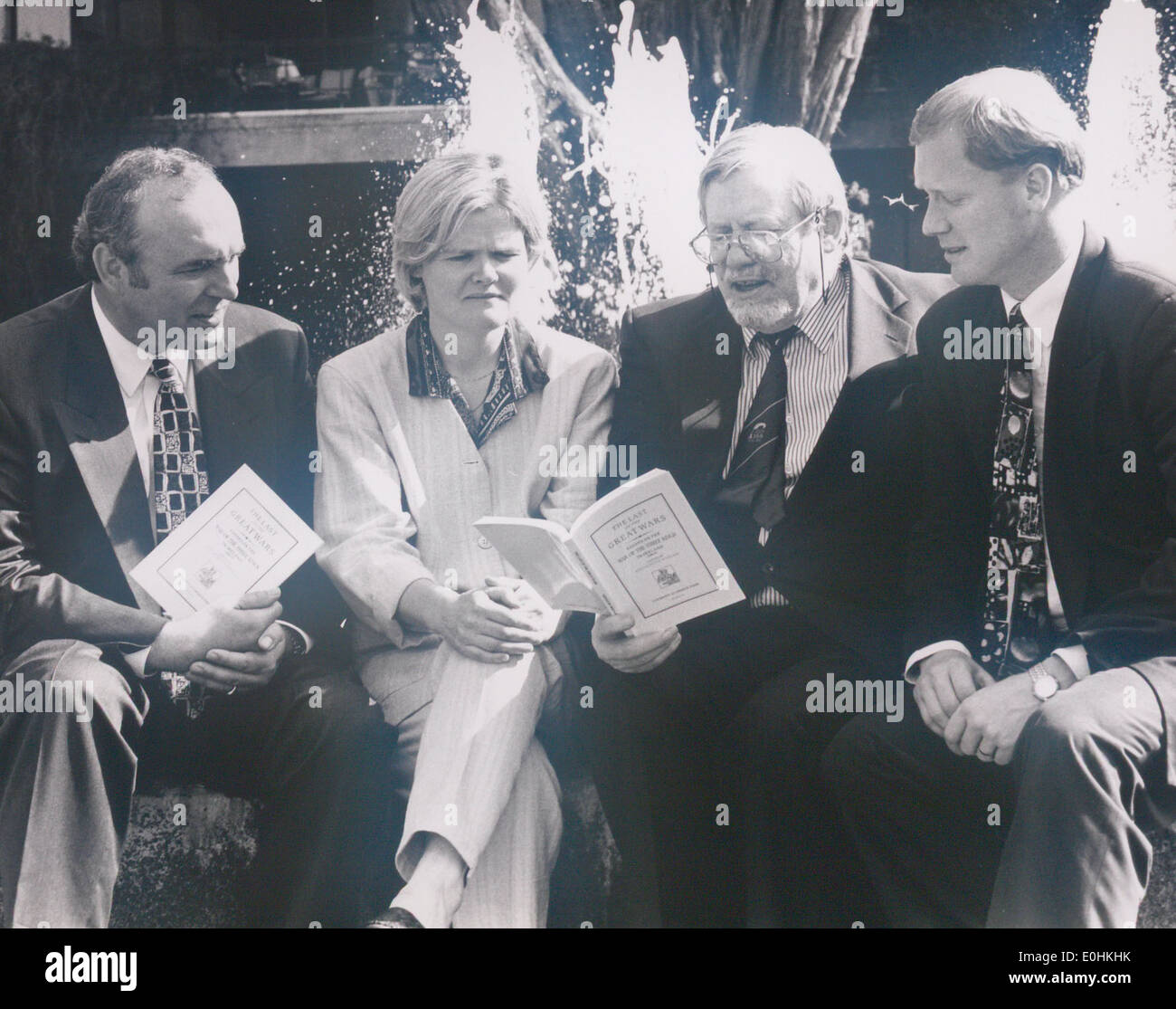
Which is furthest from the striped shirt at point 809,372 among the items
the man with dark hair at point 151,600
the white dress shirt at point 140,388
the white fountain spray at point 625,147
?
the white dress shirt at point 140,388

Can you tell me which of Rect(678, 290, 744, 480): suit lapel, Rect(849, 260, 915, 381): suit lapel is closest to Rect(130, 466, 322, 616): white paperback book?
Rect(678, 290, 744, 480): suit lapel

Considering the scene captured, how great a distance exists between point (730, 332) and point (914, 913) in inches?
59.3

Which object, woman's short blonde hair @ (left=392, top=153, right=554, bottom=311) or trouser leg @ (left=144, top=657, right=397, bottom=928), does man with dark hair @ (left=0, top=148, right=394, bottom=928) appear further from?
woman's short blonde hair @ (left=392, top=153, right=554, bottom=311)

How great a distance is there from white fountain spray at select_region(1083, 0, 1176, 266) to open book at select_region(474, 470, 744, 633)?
4.15 ft

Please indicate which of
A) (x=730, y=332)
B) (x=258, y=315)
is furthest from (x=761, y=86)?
(x=258, y=315)

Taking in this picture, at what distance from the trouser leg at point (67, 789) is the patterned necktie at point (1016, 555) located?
2131mm

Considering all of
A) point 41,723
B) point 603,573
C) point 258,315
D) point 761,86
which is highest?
point 761,86

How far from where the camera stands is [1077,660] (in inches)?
127

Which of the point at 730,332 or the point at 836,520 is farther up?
→ the point at 730,332

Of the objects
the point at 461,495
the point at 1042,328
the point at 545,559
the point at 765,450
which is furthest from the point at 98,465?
the point at 1042,328

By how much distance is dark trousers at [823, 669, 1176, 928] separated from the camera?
10.3 feet

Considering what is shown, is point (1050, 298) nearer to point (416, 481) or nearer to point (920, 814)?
point (920, 814)

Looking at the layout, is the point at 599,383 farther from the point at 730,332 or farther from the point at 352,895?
the point at 352,895

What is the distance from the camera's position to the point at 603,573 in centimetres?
323
